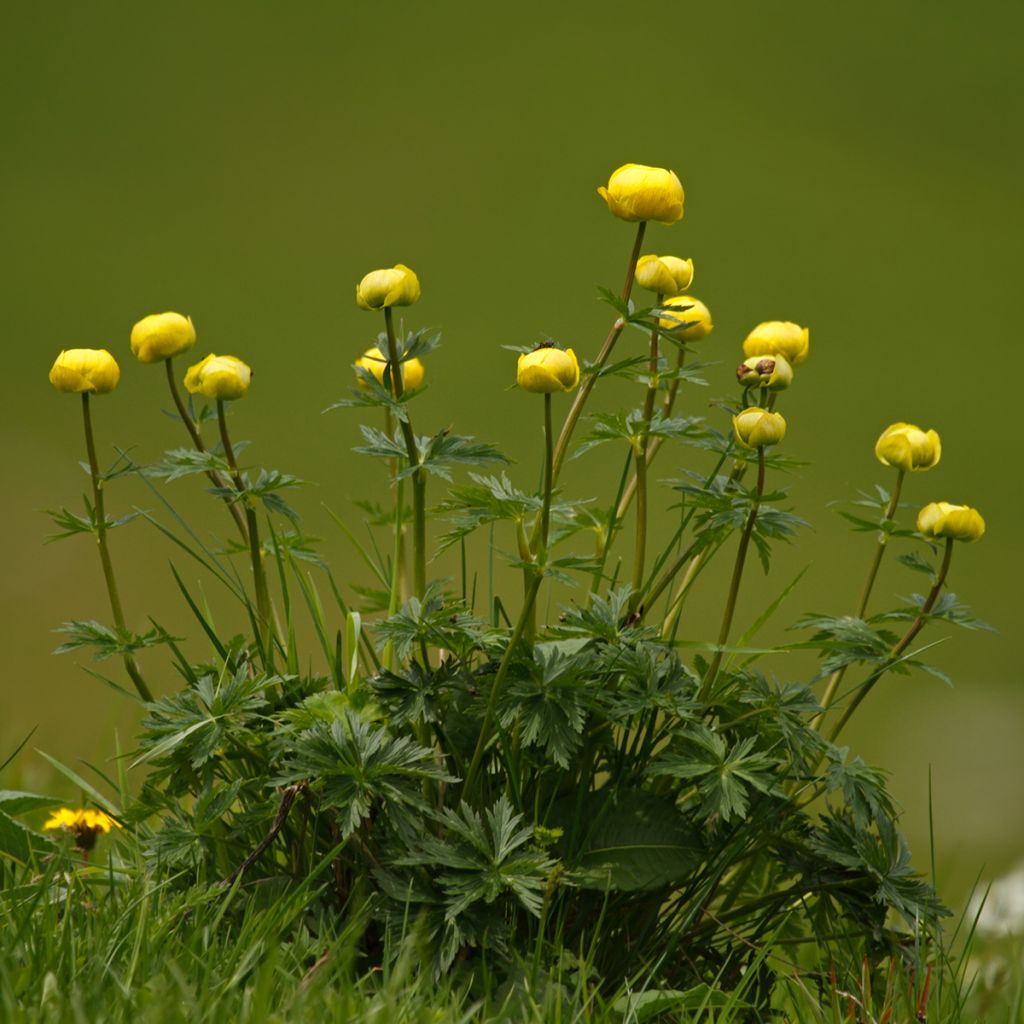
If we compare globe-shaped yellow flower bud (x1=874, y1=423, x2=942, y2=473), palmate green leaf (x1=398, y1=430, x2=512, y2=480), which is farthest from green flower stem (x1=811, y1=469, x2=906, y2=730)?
palmate green leaf (x1=398, y1=430, x2=512, y2=480)

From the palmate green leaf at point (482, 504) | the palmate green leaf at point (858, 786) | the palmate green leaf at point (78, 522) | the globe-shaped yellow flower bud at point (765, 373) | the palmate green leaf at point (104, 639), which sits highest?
the globe-shaped yellow flower bud at point (765, 373)

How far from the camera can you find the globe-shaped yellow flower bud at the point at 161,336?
4.28 ft

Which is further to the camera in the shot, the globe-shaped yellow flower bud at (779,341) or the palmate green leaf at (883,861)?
the globe-shaped yellow flower bud at (779,341)

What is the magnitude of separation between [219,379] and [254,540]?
16cm

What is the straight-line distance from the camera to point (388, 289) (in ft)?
3.99

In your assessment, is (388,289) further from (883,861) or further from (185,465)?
(883,861)

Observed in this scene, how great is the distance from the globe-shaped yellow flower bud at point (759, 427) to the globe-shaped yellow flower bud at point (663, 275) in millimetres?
174

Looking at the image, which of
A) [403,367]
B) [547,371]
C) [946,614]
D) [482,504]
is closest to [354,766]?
[482,504]

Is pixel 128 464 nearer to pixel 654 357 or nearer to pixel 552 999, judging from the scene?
pixel 654 357

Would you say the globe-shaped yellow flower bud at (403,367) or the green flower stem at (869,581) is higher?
the globe-shaped yellow flower bud at (403,367)

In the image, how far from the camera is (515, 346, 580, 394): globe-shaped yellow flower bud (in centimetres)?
113

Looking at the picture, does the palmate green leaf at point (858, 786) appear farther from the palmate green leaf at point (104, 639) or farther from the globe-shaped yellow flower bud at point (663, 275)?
the palmate green leaf at point (104, 639)

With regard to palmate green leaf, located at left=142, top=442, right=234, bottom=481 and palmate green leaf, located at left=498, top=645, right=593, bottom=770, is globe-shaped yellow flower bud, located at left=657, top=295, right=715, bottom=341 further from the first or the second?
palmate green leaf, located at left=142, top=442, right=234, bottom=481

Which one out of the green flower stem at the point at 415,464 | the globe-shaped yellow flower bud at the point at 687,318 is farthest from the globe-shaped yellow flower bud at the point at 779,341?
the green flower stem at the point at 415,464
